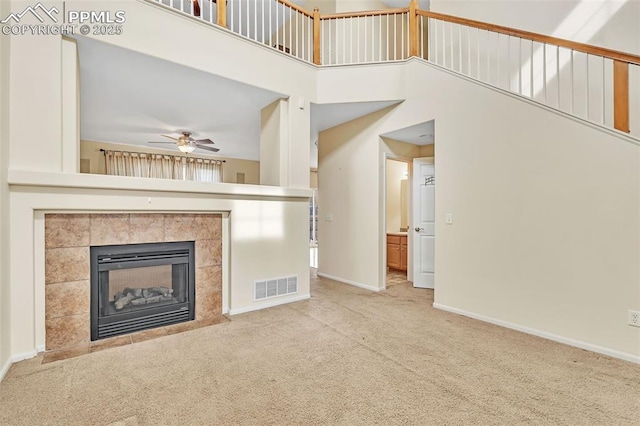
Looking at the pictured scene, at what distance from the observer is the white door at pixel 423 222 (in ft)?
15.2

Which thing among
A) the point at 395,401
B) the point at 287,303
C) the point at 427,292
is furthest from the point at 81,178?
the point at 427,292

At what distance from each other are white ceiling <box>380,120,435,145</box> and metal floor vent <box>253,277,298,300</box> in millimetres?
2511

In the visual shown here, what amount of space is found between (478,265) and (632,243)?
3.98ft

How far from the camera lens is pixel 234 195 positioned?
344 centimetres

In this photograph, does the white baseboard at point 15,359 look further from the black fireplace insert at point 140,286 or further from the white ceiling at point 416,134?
the white ceiling at point 416,134

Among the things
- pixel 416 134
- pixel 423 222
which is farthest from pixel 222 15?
pixel 423 222

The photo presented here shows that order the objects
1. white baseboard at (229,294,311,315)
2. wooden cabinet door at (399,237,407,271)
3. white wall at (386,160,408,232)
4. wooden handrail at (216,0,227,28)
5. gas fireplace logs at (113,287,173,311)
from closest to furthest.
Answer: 1. gas fireplace logs at (113,287,173,311)
2. wooden handrail at (216,0,227,28)
3. white baseboard at (229,294,311,315)
4. wooden cabinet door at (399,237,407,271)
5. white wall at (386,160,408,232)

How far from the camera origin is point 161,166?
22.7ft

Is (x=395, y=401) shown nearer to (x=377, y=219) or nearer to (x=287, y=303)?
(x=287, y=303)

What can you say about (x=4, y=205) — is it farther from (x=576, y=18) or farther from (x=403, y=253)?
(x=576, y=18)

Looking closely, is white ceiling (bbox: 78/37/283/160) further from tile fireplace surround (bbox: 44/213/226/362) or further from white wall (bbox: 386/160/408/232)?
white wall (bbox: 386/160/408/232)

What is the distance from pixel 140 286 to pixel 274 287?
146cm

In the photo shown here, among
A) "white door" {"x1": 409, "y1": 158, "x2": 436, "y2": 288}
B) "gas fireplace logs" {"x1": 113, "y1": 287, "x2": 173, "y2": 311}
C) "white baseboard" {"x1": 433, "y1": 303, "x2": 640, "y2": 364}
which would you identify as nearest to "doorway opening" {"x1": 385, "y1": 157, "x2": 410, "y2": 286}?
"white door" {"x1": 409, "y1": 158, "x2": 436, "y2": 288}
